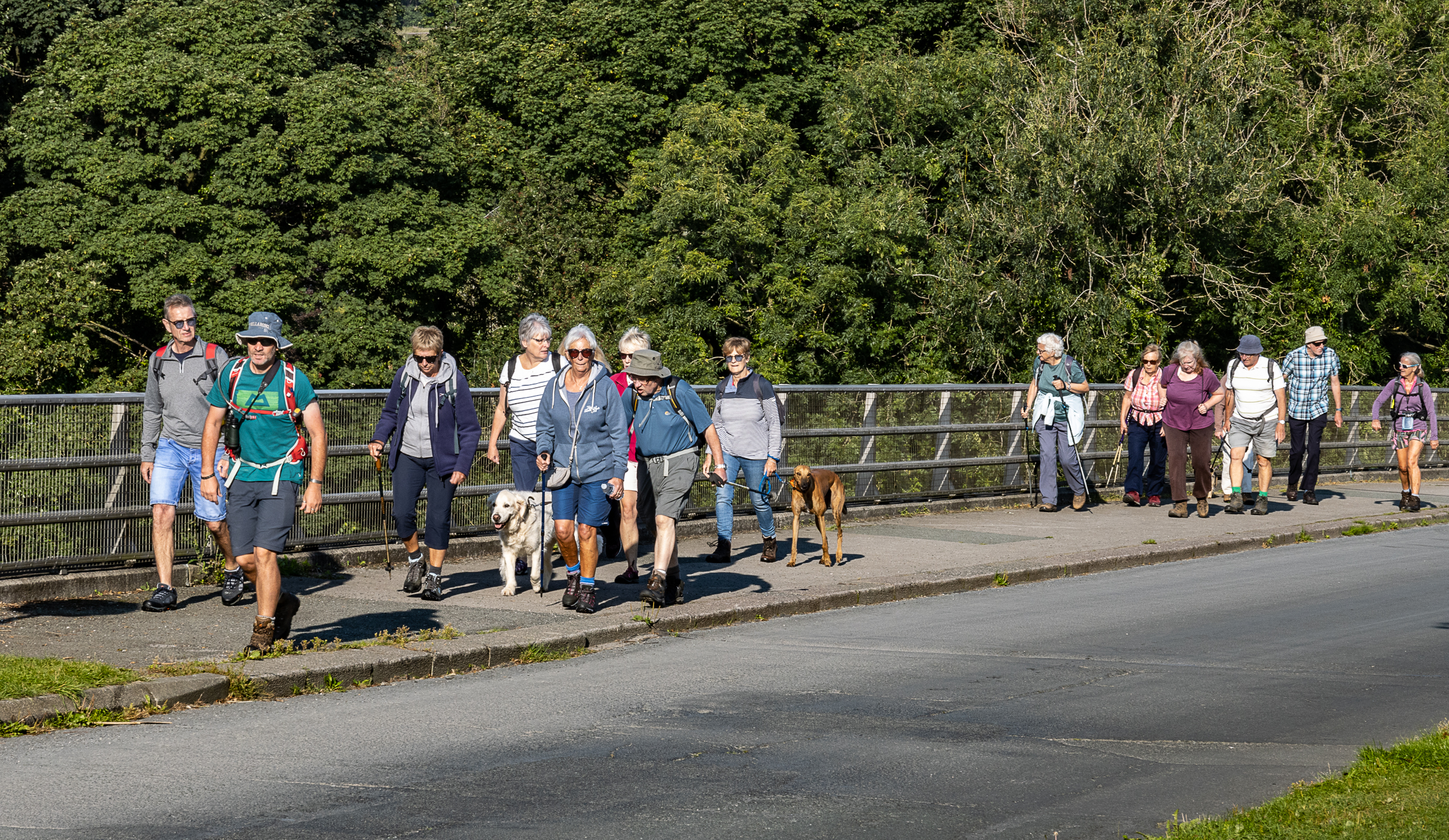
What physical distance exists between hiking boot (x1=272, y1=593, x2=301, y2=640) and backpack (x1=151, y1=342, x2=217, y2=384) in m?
2.17

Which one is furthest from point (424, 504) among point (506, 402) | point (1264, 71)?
point (1264, 71)

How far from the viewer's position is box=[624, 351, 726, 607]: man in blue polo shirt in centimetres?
1014

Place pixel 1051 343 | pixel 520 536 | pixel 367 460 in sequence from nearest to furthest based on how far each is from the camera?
pixel 520 536, pixel 367 460, pixel 1051 343

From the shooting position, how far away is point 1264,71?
28641mm

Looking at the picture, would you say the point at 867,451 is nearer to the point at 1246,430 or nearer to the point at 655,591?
the point at 1246,430

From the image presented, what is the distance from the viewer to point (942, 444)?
57.8 feet

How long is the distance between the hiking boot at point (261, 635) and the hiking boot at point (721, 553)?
16.6 feet

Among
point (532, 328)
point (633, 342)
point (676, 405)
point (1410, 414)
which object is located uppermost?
point (532, 328)

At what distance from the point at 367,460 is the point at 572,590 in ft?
10.5

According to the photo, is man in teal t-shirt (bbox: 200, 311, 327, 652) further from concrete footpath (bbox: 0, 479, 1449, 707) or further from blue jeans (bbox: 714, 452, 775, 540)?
blue jeans (bbox: 714, 452, 775, 540)

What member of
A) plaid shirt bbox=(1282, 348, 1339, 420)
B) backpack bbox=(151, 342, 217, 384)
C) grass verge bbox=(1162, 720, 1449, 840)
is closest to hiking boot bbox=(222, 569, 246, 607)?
backpack bbox=(151, 342, 217, 384)

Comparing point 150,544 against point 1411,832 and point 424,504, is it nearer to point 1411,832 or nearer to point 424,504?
point 424,504

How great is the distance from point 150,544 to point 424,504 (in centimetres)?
259

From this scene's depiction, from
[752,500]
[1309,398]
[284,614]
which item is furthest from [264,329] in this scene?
[1309,398]
